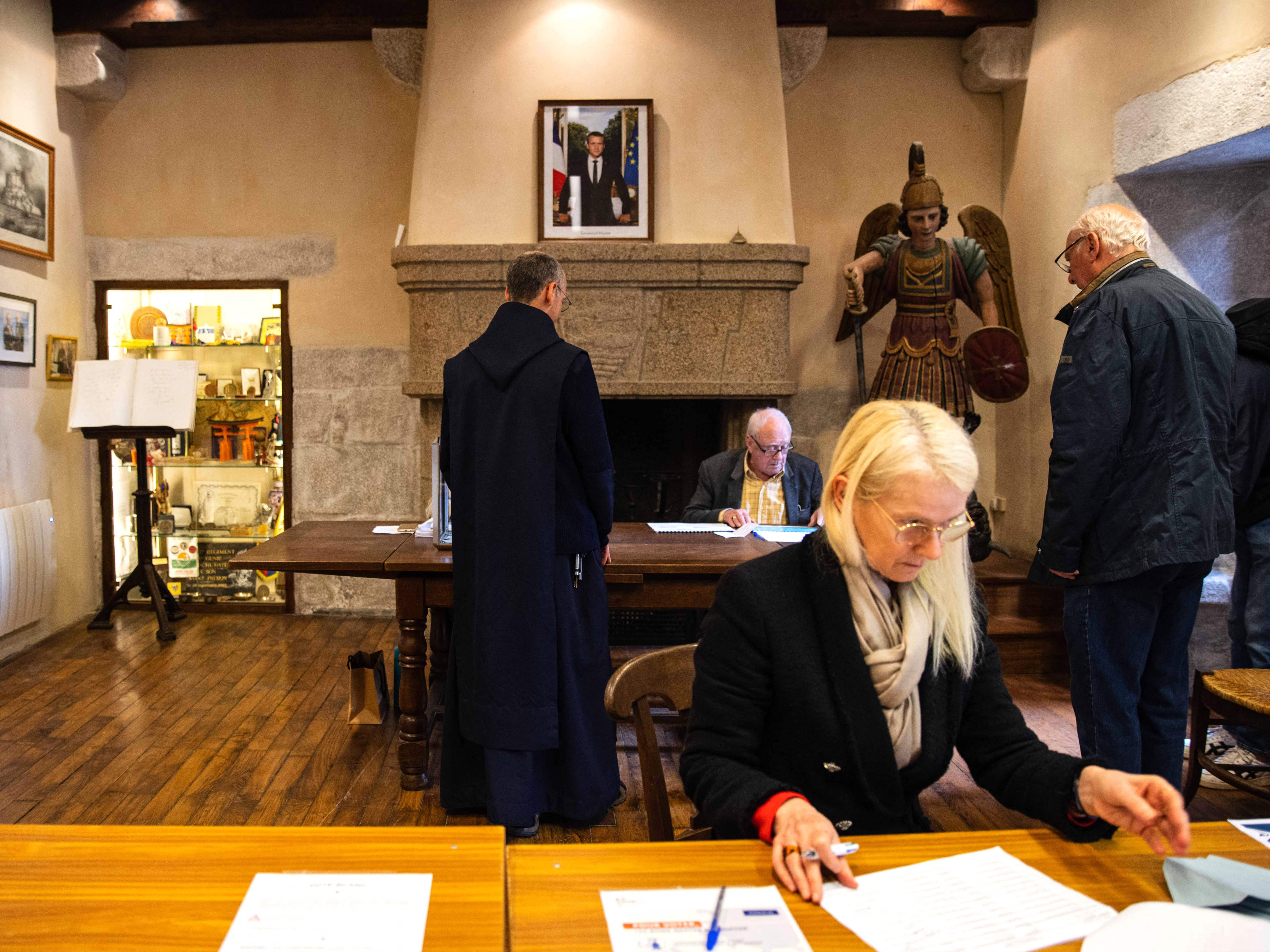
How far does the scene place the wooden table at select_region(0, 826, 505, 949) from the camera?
0.99 metres

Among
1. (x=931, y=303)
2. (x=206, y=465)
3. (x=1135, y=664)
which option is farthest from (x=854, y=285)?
(x=206, y=465)

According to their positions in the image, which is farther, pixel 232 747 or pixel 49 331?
pixel 49 331

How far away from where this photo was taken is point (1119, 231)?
2.56m

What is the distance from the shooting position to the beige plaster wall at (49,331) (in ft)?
15.1

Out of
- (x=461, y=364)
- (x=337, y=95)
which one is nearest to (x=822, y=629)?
(x=461, y=364)

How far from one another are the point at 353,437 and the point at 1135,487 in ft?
13.5

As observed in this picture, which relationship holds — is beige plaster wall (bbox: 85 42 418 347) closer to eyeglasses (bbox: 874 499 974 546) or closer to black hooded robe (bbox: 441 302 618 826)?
black hooded robe (bbox: 441 302 618 826)

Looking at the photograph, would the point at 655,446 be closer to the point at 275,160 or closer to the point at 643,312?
the point at 643,312

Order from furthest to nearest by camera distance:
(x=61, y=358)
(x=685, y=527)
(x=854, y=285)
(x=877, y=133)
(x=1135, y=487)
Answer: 1. (x=877, y=133)
2. (x=61, y=358)
3. (x=854, y=285)
4. (x=685, y=527)
5. (x=1135, y=487)

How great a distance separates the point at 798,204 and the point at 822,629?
429 centimetres

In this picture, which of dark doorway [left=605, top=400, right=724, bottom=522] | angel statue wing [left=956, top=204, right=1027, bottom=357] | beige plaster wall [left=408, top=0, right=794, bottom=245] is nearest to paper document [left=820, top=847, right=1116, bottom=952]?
beige plaster wall [left=408, top=0, right=794, bottom=245]

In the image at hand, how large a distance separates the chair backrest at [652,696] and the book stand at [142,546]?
13.2ft

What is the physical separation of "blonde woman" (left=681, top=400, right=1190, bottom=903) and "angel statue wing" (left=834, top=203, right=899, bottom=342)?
3.41 m

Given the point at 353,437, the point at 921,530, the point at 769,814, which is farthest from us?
the point at 353,437
